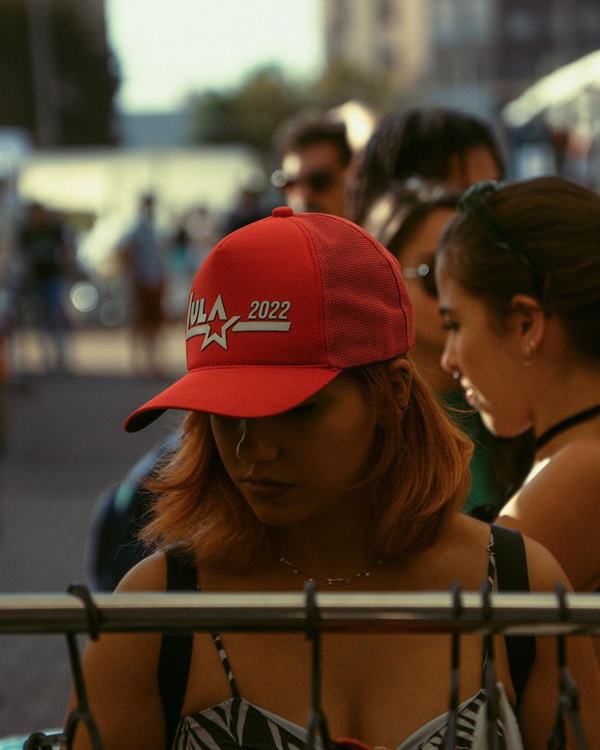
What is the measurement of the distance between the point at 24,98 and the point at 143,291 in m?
43.9

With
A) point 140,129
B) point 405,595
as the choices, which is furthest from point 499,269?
A: point 140,129

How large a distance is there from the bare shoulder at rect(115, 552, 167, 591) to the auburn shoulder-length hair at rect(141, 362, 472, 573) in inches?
2.1

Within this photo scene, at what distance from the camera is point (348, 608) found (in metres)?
1.33

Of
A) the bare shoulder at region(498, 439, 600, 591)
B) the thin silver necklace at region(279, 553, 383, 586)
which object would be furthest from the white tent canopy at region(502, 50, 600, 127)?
the thin silver necklace at region(279, 553, 383, 586)

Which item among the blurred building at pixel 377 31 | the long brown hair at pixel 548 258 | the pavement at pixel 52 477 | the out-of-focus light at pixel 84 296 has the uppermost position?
the blurred building at pixel 377 31

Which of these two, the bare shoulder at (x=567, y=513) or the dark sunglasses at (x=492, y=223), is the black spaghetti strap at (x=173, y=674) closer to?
the bare shoulder at (x=567, y=513)

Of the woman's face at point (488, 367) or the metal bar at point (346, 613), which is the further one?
the woman's face at point (488, 367)

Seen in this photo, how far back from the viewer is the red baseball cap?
5.57ft

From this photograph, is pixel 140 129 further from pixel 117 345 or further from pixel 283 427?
pixel 283 427

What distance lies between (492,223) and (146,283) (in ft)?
44.7

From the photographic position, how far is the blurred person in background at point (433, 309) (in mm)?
2613

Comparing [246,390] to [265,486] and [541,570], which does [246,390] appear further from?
[541,570]

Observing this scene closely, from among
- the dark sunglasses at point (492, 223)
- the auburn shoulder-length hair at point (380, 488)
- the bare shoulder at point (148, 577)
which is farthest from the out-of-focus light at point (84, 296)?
the bare shoulder at point (148, 577)

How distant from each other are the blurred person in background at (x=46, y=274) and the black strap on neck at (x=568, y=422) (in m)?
14.0
